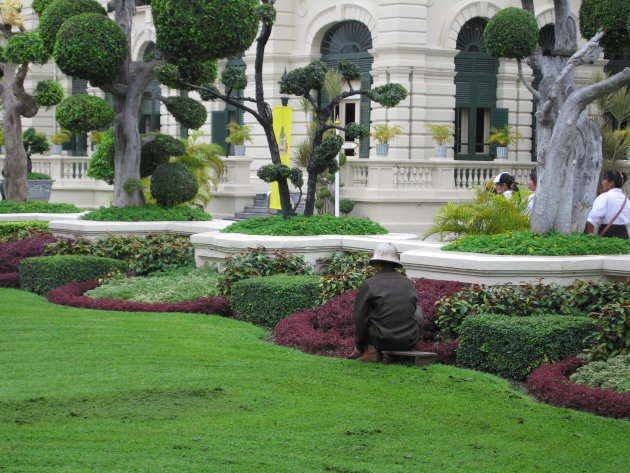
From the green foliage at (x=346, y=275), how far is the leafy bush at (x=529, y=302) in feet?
5.47

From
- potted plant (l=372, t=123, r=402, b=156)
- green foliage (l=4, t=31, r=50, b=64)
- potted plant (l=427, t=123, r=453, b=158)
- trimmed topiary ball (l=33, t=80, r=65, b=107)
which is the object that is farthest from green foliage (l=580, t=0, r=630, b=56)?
trimmed topiary ball (l=33, t=80, r=65, b=107)

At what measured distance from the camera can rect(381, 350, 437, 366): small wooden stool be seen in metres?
10.4

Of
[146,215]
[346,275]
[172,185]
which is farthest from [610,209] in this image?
[146,215]

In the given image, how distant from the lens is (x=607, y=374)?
31.0 ft

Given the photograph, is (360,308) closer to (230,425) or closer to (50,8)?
(230,425)

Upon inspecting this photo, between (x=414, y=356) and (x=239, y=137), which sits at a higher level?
(x=239, y=137)

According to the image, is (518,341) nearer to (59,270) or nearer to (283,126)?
(59,270)

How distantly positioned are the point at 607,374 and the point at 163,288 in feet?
24.5

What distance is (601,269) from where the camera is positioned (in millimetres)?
11867

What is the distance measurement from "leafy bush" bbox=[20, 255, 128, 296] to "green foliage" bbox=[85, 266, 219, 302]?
0.52 meters

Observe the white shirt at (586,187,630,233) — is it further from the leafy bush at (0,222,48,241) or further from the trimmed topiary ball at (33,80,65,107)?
the trimmed topiary ball at (33,80,65,107)

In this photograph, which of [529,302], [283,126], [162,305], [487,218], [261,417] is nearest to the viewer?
[261,417]

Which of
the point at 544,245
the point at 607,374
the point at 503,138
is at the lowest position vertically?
the point at 607,374

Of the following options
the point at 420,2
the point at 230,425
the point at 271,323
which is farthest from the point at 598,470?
the point at 420,2
